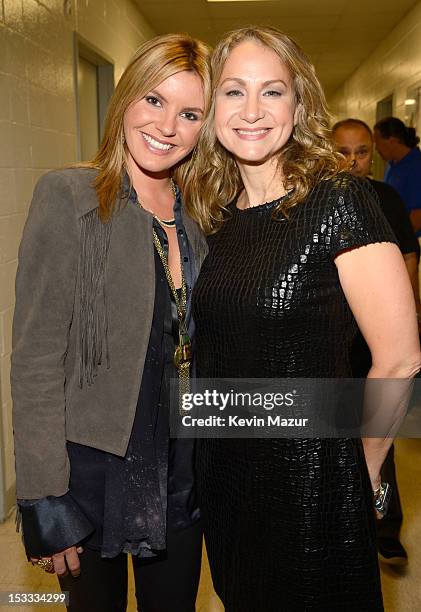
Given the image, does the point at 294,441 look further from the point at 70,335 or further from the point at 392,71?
the point at 392,71

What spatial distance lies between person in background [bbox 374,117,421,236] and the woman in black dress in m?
2.87

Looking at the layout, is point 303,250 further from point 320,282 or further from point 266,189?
point 266,189

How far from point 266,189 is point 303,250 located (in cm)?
26

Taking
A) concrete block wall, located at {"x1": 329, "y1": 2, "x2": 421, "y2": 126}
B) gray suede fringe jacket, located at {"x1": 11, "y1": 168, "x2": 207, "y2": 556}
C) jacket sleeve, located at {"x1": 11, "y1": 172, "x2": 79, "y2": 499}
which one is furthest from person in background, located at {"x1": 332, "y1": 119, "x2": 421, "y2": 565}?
concrete block wall, located at {"x1": 329, "y1": 2, "x2": 421, "y2": 126}

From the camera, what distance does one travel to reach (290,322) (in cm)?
130

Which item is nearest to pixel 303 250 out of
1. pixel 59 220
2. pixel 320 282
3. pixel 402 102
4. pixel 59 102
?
pixel 320 282

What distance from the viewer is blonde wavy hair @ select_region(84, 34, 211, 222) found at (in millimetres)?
1384

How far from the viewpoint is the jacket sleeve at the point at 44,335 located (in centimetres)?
126

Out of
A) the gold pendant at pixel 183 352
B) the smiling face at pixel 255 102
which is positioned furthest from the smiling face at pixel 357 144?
the gold pendant at pixel 183 352

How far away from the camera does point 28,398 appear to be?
1305 mm

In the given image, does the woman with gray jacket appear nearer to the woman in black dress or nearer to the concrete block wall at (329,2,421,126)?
the woman in black dress

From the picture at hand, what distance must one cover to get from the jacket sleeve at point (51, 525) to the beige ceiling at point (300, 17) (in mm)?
5260

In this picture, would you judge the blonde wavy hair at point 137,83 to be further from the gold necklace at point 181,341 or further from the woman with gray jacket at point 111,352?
the gold necklace at point 181,341

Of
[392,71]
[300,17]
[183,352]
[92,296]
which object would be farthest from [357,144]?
[392,71]
